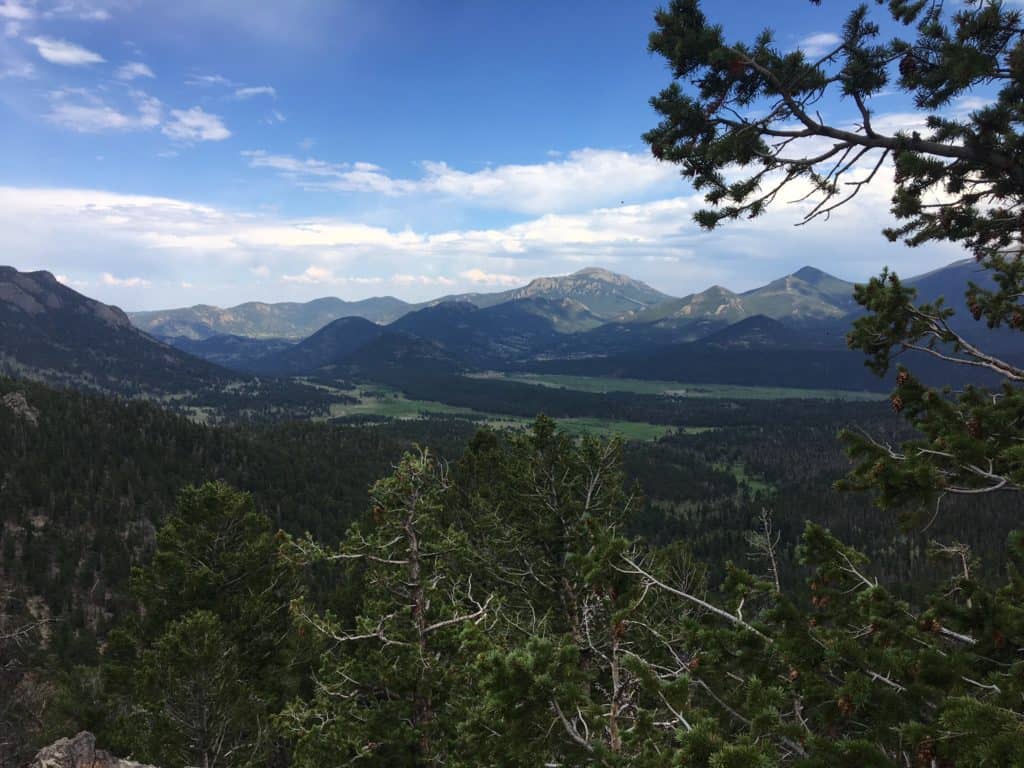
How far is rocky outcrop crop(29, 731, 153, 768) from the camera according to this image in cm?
1739

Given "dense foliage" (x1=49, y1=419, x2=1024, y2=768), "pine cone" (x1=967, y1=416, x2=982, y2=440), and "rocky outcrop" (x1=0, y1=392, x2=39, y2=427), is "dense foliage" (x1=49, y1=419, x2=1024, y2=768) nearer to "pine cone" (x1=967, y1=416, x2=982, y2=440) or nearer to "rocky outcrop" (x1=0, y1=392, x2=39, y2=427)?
"pine cone" (x1=967, y1=416, x2=982, y2=440)

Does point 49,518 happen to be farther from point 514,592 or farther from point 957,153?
point 957,153

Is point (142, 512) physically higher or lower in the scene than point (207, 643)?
lower

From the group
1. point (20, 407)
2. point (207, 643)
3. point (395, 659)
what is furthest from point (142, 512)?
point (395, 659)

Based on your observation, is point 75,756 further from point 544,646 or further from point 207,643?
point 544,646

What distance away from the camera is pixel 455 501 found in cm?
3284

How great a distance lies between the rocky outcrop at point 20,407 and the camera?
5714 inches

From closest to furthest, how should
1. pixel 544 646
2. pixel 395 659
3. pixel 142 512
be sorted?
pixel 544 646
pixel 395 659
pixel 142 512

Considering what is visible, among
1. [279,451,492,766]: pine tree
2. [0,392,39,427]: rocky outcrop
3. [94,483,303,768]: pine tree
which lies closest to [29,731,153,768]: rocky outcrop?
[94,483,303,768]: pine tree

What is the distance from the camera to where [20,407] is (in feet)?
489

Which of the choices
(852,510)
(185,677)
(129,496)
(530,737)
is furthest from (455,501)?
(852,510)

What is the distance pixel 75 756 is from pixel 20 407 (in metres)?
179

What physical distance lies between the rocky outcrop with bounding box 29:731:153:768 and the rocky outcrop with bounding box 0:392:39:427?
168m

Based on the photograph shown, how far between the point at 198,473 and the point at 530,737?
Answer: 174047 millimetres
